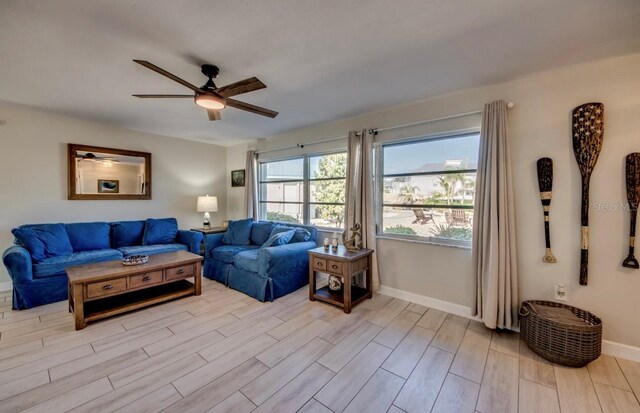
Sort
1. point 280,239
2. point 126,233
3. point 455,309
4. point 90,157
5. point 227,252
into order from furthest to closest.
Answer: point 126,233 < point 90,157 < point 227,252 < point 280,239 < point 455,309

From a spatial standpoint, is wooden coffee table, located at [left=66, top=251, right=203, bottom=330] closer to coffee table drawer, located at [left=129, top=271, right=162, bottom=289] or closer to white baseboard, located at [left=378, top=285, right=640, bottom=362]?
coffee table drawer, located at [left=129, top=271, right=162, bottom=289]

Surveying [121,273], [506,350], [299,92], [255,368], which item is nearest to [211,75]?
[299,92]

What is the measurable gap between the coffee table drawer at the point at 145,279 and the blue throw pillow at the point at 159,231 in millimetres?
1496

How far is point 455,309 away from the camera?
283 cm

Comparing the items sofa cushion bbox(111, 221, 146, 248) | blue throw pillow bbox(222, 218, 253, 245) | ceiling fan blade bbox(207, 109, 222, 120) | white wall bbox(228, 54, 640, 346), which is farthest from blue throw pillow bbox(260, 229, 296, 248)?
sofa cushion bbox(111, 221, 146, 248)

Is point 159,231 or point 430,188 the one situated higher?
point 430,188

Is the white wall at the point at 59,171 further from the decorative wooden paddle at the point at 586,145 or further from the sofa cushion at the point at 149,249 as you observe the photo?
the decorative wooden paddle at the point at 586,145

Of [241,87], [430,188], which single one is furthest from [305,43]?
[430,188]

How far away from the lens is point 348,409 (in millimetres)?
1555

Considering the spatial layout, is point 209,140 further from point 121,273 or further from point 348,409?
point 348,409

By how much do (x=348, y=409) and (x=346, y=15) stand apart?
2445 mm

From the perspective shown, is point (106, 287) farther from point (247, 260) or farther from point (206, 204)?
point (206, 204)

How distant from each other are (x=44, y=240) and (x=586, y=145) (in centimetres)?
584

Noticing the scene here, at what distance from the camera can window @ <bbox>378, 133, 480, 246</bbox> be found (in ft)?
9.29
